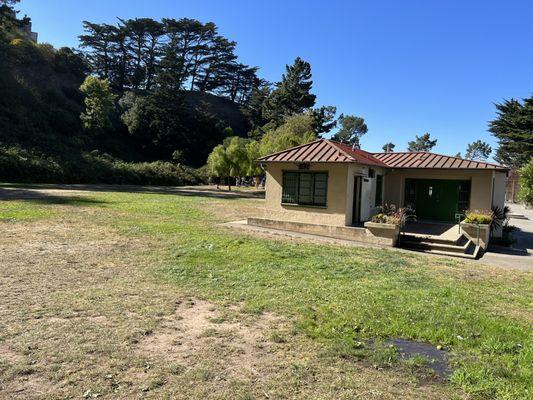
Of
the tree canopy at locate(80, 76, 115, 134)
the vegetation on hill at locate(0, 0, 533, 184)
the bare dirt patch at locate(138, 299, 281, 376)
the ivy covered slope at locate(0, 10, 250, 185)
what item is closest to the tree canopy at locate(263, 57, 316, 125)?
the vegetation on hill at locate(0, 0, 533, 184)

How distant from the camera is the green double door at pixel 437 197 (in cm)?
1808

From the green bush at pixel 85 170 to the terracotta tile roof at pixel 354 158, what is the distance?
27439 mm

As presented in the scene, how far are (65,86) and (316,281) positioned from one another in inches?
2580

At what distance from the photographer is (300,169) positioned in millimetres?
16031

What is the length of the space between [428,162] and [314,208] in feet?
19.8

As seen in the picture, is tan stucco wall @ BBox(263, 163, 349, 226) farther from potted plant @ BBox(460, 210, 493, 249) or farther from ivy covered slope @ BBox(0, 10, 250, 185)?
ivy covered slope @ BBox(0, 10, 250, 185)

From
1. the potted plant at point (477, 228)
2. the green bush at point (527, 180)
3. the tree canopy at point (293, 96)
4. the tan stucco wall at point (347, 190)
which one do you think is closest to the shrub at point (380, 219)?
the tan stucco wall at point (347, 190)

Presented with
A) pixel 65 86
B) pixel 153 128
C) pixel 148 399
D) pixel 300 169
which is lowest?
pixel 148 399

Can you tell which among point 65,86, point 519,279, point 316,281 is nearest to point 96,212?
point 316,281

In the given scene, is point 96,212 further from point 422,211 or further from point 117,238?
point 422,211

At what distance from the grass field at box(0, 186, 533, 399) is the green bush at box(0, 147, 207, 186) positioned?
28277 millimetres

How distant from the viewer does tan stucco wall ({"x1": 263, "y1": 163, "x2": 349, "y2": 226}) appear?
15.2 meters

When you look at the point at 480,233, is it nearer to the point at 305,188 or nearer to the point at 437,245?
the point at 437,245

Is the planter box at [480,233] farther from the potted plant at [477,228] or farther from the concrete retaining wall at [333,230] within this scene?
the concrete retaining wall at [333,230]
